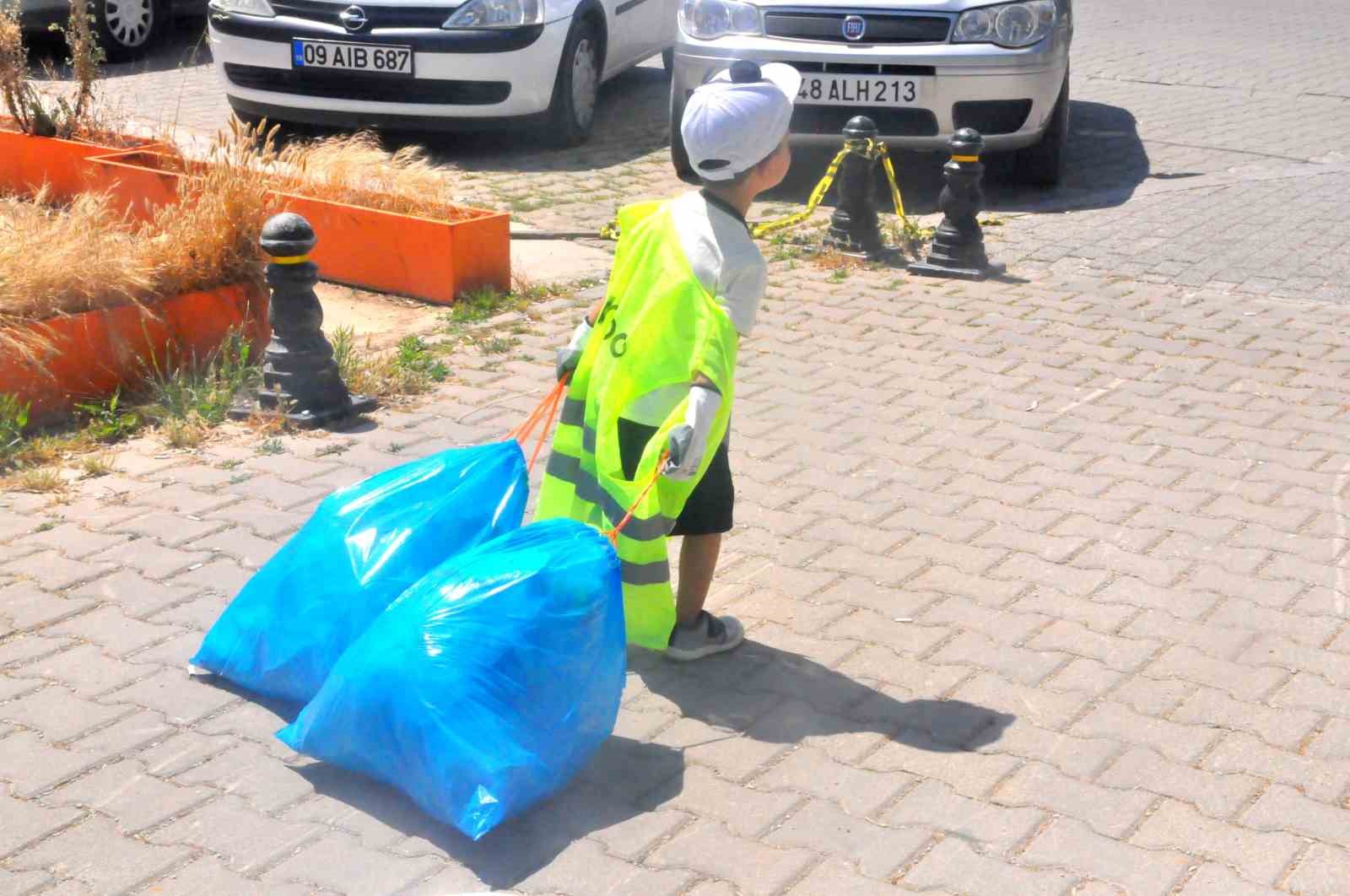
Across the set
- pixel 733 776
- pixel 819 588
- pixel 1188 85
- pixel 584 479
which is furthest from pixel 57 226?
pixel 1188 85

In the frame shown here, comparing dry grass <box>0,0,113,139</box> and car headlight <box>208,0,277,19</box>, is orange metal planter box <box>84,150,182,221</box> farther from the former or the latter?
car headlight <box>208,0,277,19</box>

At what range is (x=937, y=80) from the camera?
787 centimetres

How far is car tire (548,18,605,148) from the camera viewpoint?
29.6 feet

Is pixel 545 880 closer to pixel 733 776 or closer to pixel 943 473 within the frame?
pixel 733 776

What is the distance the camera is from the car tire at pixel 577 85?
9.02m

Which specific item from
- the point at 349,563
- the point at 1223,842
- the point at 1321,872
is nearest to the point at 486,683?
the point at 349,563

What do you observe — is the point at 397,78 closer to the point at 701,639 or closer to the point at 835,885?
the point at 701,639

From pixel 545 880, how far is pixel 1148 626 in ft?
6.07

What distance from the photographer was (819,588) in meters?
4.22

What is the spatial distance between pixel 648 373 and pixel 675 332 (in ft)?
0.37

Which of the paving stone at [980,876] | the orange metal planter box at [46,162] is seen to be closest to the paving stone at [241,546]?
the paving stone at [980,876]

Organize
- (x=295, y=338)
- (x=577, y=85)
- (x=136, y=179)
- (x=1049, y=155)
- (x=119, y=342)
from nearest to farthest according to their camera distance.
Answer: (x=295, y=338), (x=119, y=342), (x=136, y=179), (x=1049, y=155), (x=577, y=85)

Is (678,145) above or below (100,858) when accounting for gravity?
above

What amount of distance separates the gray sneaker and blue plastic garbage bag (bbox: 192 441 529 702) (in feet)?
1.73
